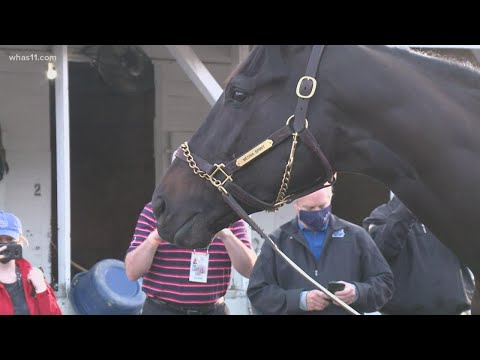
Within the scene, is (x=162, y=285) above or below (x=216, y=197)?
below

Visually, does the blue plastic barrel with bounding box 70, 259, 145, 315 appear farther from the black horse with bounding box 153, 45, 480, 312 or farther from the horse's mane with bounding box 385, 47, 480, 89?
the horse's mane with bounding box 385, 47, 480, 89

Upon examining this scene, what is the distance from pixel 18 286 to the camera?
446 centimetres

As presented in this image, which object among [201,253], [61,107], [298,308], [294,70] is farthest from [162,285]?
[61,107]

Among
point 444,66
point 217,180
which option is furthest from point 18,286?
point 444,66

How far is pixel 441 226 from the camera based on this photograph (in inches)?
110

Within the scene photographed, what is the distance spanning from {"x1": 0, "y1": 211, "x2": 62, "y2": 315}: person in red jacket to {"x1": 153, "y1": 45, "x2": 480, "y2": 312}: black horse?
176 centimetres

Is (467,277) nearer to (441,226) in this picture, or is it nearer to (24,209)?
(441,226)

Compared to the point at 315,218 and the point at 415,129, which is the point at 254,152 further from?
the point at 315,218

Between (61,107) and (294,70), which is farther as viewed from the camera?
(61,107)

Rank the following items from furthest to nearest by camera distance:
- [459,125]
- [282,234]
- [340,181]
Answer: [340,181] < [282,234] < [459,125]

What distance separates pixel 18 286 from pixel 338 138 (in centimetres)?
243

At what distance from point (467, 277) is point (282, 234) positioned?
137 centimetres

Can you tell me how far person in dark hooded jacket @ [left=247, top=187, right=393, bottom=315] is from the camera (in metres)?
4.46

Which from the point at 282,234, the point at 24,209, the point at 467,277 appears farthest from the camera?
the point at 24,209
